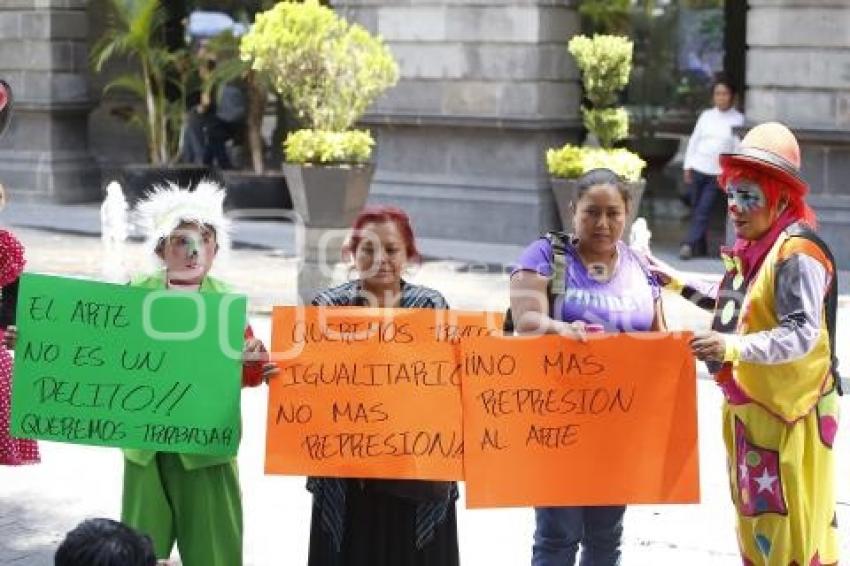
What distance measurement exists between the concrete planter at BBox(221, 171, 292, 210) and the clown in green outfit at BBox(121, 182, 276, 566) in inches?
581

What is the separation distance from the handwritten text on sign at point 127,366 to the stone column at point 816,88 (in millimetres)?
11064

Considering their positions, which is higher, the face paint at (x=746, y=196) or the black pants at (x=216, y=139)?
the black pants at (x=216, y=139)

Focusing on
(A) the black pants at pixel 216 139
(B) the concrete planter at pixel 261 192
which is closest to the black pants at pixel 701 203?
(B) the concrete planter at pixel 261 192

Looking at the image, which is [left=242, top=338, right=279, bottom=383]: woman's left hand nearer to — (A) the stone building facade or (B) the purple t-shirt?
(B) the purple t-shirt

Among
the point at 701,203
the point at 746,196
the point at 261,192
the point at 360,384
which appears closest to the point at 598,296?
the point at 746,196

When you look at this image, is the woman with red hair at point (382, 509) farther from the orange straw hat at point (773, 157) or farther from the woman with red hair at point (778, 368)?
the orange straw hat at point (773, 157)

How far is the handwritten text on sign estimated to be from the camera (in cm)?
515

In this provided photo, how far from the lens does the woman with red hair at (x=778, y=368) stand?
4.89 meters

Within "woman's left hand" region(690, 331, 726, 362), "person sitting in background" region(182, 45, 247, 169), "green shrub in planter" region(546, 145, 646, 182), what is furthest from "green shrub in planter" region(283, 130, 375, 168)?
"person sitting in background" region(182, 45, 247, 169)

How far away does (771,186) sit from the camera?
4.98 m

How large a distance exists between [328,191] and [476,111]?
5.17 metres

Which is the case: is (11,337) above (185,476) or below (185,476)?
above

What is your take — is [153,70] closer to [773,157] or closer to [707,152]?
[707,152]

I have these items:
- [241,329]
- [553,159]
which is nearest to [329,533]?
[241,329]
